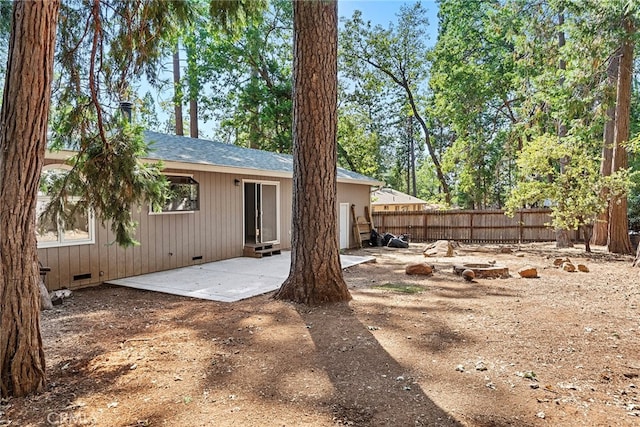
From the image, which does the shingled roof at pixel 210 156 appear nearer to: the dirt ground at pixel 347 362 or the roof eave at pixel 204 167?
the roof eave at pixel 204 167

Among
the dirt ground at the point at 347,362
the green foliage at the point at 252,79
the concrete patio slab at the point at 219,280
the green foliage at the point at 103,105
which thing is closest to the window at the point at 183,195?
the concrete patio slab at the point at 219,280

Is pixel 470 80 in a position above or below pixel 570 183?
above

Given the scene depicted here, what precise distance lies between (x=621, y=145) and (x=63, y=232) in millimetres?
11678

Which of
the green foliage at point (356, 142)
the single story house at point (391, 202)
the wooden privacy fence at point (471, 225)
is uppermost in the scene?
the green foliage at point (356, 142)

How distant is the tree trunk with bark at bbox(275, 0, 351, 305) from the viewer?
5.09 metres

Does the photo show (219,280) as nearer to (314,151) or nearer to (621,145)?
(314,151)

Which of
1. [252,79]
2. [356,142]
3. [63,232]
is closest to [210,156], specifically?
[63,232]

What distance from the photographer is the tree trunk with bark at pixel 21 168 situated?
255 cm

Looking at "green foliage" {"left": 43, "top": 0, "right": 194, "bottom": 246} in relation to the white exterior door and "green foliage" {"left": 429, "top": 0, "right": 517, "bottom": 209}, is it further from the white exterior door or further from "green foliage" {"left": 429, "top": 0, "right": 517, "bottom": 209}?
"green foliage" {"left": 429, "top": 0, "right": 517, "bottom": 209}

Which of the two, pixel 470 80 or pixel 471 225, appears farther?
pixel 470 80

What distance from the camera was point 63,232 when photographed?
18.6 feet

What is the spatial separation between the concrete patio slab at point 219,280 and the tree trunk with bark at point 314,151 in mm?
1213

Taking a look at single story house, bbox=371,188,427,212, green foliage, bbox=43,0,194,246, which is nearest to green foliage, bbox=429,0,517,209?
single story house, bbox=371,188,427,212

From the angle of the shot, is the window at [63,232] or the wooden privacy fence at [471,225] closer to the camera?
the window at [63,232]
